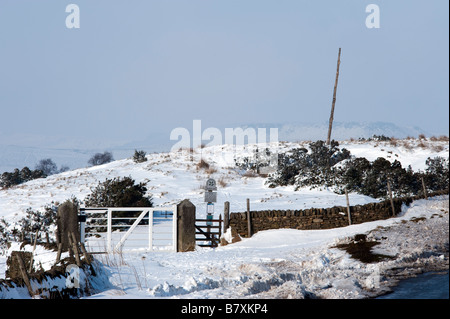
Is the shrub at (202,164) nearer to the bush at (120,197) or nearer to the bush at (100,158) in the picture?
the bush at (120,197)

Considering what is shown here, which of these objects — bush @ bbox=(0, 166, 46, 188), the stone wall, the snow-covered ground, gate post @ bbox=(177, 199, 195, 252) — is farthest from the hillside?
gate post @ bbox=(177, 199, 195, 252)

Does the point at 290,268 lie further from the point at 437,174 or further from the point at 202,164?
the point at 202,164

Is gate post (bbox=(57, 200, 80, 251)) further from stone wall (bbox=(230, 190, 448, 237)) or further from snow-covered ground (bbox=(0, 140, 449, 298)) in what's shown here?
stone wall (bbox=(230, 190, 448, 237))

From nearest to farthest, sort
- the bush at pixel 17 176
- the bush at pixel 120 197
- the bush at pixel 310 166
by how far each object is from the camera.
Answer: the bush at pixel 120 197, the bush at pixel 310 166, the bush at pixel 17 176

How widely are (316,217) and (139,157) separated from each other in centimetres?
2725

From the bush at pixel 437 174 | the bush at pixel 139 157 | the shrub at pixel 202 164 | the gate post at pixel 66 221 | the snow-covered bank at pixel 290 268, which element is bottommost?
the snow-covered bank at pixel 290 268

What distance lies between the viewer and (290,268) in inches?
406

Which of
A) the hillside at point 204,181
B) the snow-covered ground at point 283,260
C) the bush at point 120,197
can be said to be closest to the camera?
the snow-covered ground at point 283,260

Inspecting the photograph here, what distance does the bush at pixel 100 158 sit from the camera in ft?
216

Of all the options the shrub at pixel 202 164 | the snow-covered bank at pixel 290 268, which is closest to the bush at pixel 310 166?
the shrub at pixel 202 164

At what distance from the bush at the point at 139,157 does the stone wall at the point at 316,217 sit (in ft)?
82.8

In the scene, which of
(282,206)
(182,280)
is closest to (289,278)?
(182,280)

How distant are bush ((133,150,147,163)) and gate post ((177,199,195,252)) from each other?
26.8 metres
